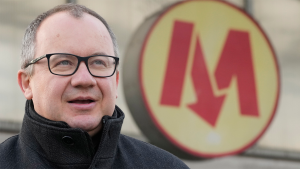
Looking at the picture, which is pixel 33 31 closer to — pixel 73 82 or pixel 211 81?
pixel 73 82

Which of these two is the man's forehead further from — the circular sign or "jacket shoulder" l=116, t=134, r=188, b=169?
the circular sign

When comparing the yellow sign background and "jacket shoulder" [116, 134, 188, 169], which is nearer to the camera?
"jacket shoulder" [116, 134, 188, 169]

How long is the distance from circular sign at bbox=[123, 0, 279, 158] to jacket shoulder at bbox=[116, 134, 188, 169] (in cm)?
217

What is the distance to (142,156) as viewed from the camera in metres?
1.89

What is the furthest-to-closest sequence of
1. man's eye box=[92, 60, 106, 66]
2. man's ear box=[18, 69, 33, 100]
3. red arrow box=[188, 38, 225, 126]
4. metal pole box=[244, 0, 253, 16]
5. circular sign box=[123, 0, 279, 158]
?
metal pole box=[244, 0, 253, 16] < red arrow box=[188, 38, 225, 126] < circular sign box=[123, 0, 279, 158] < man's ear box=[18, 69, 33, 100] < man's eye box=[92, 60, 106, 66]

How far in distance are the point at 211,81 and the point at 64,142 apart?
333cm

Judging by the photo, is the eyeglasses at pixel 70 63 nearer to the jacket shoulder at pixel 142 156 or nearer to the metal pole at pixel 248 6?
the jacket shoulder at pixel 142 156

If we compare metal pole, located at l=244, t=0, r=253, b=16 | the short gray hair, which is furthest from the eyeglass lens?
metal pole, located at l=244, t=0, r=253, b=16

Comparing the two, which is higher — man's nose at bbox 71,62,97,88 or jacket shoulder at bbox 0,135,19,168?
man's nose at bbox 71,62,97,88

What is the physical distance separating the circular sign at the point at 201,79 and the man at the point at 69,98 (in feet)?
7.80

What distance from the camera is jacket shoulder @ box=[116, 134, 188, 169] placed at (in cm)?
183

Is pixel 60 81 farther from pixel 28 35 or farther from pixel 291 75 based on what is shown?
pixel 291 75

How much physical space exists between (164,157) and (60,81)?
581mm

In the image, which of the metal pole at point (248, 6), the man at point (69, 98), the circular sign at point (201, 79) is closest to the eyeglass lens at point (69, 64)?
the man at point (69, 98)
